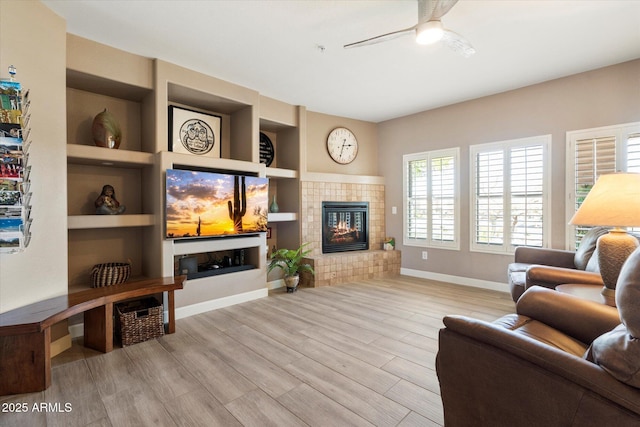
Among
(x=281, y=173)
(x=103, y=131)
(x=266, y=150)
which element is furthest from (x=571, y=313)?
(x=266, y=150)

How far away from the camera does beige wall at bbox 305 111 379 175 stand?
4.90 meters

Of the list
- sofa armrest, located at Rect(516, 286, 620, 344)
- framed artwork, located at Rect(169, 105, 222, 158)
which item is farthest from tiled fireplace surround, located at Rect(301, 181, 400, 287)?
sofa armrest, located at Rect(516, 286, 620, 344)

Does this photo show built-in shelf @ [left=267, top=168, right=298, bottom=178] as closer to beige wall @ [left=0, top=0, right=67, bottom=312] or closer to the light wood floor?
the light wood floor

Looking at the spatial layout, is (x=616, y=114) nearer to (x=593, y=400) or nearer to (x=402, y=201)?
(x=402, y=201)

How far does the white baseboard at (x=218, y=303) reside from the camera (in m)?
3.24

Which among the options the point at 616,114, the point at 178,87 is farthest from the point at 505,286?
the point at 178,87

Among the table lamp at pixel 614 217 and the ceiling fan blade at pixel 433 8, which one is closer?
the table lamp at pixel 614 217

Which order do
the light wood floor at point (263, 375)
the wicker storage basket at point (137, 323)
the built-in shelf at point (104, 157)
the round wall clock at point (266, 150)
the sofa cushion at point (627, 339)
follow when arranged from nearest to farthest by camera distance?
the sofa cushion at point (627, 339), the light wood floor at point (263, 375), the wicker storage basket at point (137, 323), the built-in shelf at point (104, 157), the round wall clock at point (266, 150)

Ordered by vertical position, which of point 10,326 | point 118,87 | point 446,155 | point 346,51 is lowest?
point 10,326

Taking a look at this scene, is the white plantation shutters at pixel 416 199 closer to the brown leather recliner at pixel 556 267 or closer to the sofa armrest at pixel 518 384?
the brown leather recliner at pixel 556 267

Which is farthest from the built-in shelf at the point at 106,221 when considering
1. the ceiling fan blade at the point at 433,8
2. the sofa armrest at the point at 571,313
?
the sofa armrest at the point at 571,313

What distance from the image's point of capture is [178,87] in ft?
10.8

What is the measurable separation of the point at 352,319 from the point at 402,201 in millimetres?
2695

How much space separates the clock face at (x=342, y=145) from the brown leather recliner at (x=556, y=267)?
9.64ft
